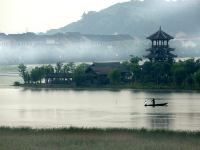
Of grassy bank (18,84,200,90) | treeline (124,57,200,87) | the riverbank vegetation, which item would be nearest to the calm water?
grassy bank (18,84,200,90)

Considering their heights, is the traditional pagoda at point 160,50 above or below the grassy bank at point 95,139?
above

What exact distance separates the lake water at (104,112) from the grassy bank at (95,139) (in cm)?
471

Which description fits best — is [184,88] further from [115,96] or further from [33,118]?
[33,118]

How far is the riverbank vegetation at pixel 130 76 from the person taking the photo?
57.6 m

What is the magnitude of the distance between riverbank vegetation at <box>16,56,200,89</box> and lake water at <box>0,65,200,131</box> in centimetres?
355

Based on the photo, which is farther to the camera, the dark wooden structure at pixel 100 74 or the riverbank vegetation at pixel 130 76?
the dark wooden structure at pixel 100 74

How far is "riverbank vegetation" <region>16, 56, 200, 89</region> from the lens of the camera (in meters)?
57.6

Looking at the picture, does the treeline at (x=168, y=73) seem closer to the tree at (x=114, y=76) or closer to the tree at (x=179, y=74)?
the tree at (x=179, y=74)

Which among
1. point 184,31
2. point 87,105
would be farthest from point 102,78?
point 184,31

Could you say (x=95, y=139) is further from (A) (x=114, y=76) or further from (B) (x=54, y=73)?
(B) (x=54, y=73)

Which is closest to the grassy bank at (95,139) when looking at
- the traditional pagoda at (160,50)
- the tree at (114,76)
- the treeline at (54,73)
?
the tree at (114,76)

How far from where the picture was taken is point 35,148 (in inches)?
780

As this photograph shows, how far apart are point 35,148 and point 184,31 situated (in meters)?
182

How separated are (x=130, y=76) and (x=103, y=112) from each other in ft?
91.4
